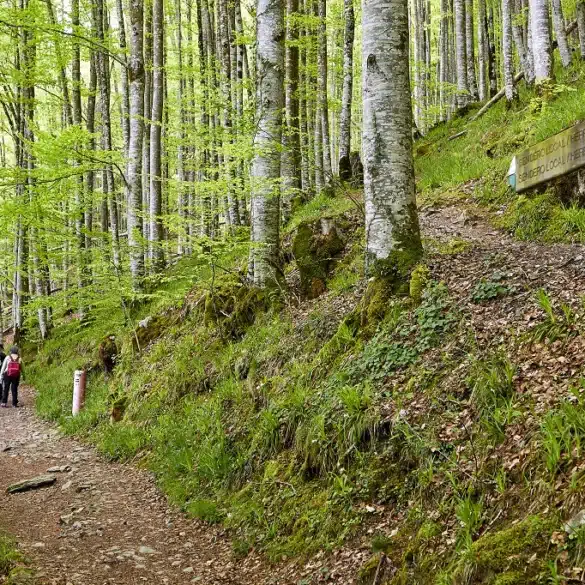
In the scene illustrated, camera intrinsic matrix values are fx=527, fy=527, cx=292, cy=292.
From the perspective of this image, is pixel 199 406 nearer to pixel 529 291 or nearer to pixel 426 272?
pixel 426 272


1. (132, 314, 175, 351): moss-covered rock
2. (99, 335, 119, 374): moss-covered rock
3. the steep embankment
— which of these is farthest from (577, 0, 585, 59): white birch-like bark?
(99, 335, 119, 374): moss-covered rock

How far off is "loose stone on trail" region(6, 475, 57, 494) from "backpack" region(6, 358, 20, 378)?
624 centimetres

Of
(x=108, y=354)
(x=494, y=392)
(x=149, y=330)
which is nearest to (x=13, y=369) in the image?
(x=108, y=354)

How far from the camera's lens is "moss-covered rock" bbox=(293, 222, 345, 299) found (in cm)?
825

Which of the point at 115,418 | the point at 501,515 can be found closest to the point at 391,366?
the point at 501,515

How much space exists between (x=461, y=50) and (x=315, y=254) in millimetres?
12494

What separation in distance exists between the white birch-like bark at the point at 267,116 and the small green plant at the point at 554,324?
15.5 ft

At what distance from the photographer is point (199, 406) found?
7305mm

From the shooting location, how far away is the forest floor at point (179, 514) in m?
3.84

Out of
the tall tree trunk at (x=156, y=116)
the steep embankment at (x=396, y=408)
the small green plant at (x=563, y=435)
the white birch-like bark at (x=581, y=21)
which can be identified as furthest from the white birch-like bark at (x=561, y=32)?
the small green plant at (x=563, y=435)

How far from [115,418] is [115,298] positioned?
3.34 metres

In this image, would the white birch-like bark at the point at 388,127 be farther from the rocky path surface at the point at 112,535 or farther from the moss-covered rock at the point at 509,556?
the moss-covered rock at the point at 509,556

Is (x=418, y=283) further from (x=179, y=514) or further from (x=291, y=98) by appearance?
(x=291, y=98)

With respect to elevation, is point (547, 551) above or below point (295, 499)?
above
